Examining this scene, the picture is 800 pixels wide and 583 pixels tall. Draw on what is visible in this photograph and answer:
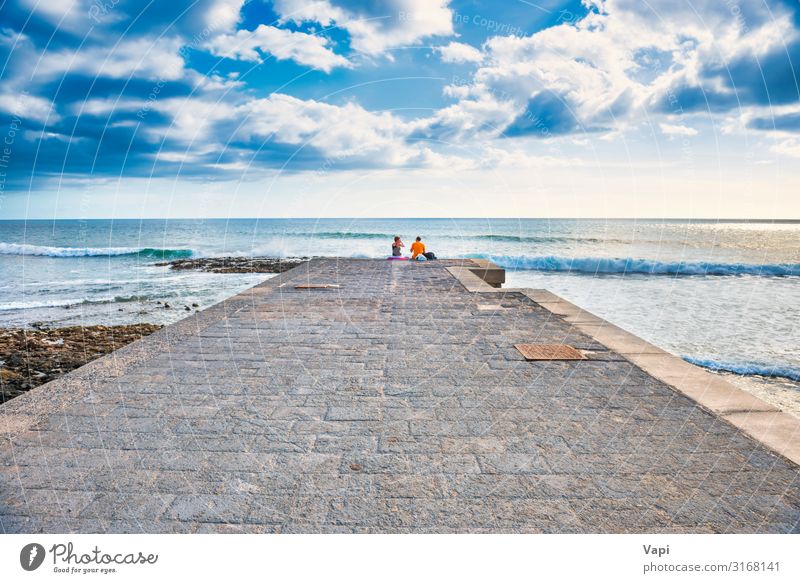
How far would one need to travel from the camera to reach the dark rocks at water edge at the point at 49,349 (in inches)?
255

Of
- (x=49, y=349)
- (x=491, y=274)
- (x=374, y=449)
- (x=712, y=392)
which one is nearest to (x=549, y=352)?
(x=712, y=392)

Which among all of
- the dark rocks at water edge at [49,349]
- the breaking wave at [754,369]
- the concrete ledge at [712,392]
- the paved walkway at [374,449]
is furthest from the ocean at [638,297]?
the paved walkway at [374,449]

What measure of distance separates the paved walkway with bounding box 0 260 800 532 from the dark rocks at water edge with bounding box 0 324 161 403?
2.28 m

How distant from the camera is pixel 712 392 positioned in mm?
3971

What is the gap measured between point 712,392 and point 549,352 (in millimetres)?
1529

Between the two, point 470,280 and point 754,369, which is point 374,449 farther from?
point 470,280

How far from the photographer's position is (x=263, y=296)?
895 centimetres

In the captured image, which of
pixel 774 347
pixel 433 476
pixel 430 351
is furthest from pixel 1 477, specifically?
pixel 774 347

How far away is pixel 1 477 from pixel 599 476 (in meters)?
3.31

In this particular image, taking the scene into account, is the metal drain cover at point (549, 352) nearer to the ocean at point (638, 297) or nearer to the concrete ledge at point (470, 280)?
the ocean at point (638, 297)

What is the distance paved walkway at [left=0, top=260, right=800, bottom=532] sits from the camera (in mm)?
2381

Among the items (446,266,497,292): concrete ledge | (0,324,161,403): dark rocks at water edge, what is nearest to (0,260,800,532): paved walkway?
(0,324,161,403): dark rocks at water edge

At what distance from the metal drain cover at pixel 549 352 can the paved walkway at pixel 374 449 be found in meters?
0.15

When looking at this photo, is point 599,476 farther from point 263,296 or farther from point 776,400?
point 263,296
